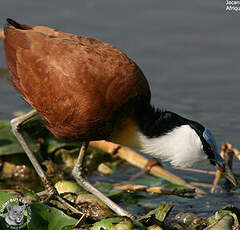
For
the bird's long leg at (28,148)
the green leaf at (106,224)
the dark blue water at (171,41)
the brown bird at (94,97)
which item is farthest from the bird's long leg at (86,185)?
the dark blue water at (171,41)

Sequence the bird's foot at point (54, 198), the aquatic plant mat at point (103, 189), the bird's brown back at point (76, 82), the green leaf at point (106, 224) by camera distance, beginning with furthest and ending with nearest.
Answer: the bird's brown back at point (76, 82)
the bird's foot at point (54, 198)
the aquatic plant mat at point (103, 189)
the green leaf at point (106, 224)

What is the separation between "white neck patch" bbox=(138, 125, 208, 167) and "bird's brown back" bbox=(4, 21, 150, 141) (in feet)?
1.30

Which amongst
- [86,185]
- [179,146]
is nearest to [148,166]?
[86,185]

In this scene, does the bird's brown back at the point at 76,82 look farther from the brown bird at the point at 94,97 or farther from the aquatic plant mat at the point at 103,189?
the aquatic plant mat at the point at 103,189

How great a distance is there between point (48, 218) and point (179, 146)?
1616mm

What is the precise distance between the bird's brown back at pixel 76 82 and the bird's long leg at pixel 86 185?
58 centimetres

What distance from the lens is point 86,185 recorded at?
6.11m

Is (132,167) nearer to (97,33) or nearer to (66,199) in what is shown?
(66,199)

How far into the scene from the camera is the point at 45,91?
18.2 feet

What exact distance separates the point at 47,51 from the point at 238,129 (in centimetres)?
324

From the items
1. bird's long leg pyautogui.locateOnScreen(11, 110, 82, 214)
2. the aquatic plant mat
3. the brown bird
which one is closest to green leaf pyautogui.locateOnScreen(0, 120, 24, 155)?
the aquatic plant mat

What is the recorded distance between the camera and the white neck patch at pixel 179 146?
18.7ft

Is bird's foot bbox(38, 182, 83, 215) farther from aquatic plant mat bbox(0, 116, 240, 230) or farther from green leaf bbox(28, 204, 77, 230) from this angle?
green leaf bbox(28, 204, 77, 230)

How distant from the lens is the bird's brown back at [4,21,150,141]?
5371 mm
